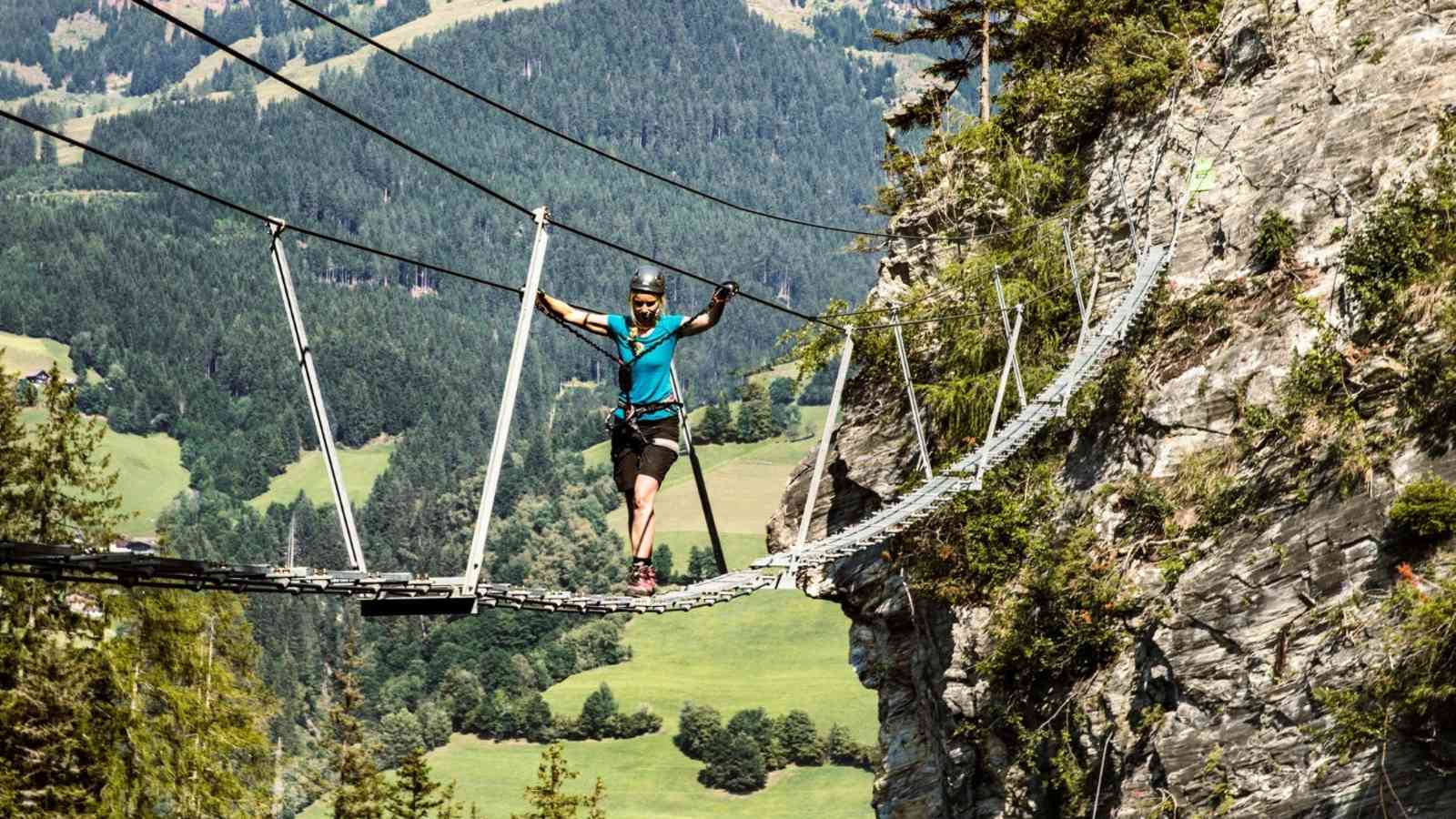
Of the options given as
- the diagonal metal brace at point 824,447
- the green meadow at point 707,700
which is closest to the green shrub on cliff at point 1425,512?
the diagonal metal brace at point 824,447

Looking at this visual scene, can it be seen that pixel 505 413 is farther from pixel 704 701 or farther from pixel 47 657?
pixel 704 701

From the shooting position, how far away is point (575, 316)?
16406 millimetres

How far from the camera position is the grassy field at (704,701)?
5032 inches

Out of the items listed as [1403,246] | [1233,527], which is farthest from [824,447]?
[1403,246]

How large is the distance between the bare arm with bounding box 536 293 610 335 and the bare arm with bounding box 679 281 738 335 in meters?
0.79

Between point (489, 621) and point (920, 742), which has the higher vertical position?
point (489, 621)

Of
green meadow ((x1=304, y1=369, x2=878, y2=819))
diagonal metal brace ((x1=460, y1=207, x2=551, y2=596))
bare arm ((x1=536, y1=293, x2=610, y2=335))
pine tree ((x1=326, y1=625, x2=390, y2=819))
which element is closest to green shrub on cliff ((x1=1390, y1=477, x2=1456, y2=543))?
bare arm ((x1=536, y1=293, x2=610, y2=335))

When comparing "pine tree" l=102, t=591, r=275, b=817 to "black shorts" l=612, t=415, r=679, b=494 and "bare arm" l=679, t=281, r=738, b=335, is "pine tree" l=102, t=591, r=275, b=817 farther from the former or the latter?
"bare arm" l=679, t=281, r=738, b=335

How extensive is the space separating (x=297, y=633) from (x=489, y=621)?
64.5ft

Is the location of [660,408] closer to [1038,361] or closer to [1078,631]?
[1078,631]

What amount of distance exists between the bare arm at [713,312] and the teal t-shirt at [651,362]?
0.39 ft

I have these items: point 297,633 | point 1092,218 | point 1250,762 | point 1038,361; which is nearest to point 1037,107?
point 1092,218

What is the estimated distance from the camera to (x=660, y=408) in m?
16.5

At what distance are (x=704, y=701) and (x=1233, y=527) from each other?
413 feet
